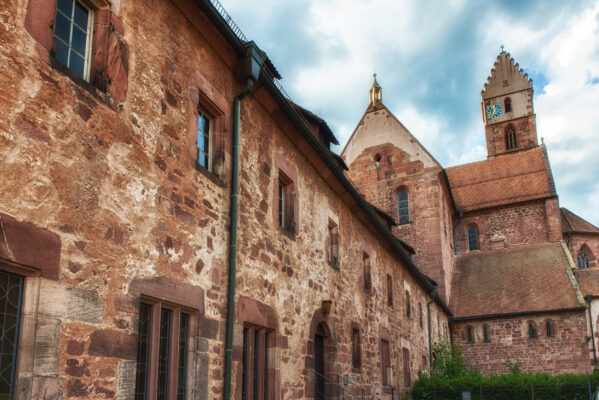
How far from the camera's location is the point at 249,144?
872 centimetres

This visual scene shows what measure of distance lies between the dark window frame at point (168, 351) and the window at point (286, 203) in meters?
Answer: 3.67

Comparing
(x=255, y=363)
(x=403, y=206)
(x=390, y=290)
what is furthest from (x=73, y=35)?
(x=403, y=206)

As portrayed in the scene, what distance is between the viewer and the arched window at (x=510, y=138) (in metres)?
55.1

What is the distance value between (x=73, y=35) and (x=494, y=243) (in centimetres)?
3211

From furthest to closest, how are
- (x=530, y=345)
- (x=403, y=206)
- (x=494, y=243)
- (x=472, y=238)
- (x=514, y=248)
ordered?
1. (x=472, y=238)
2. (x=494, y=243)
3. (x=514, y=248)
4. (x=403, y=206)
5. (x=530, y=345)

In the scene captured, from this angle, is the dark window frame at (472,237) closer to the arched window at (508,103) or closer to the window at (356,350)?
the arched window at (508,103)

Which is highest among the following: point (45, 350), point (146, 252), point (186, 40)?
point (186, 40)

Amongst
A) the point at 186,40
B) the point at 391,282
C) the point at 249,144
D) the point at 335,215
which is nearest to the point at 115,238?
the point at 186,40

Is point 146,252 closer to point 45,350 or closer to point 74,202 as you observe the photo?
point 74,202

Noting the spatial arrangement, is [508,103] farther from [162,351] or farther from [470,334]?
[162,351]

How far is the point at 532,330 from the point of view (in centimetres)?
2738

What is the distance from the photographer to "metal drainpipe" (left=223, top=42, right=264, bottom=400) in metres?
7.25

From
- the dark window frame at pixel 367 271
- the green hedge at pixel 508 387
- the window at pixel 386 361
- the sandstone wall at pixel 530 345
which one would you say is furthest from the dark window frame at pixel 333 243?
the sandstone wall at pixel 530 345

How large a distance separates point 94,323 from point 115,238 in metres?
0.84
